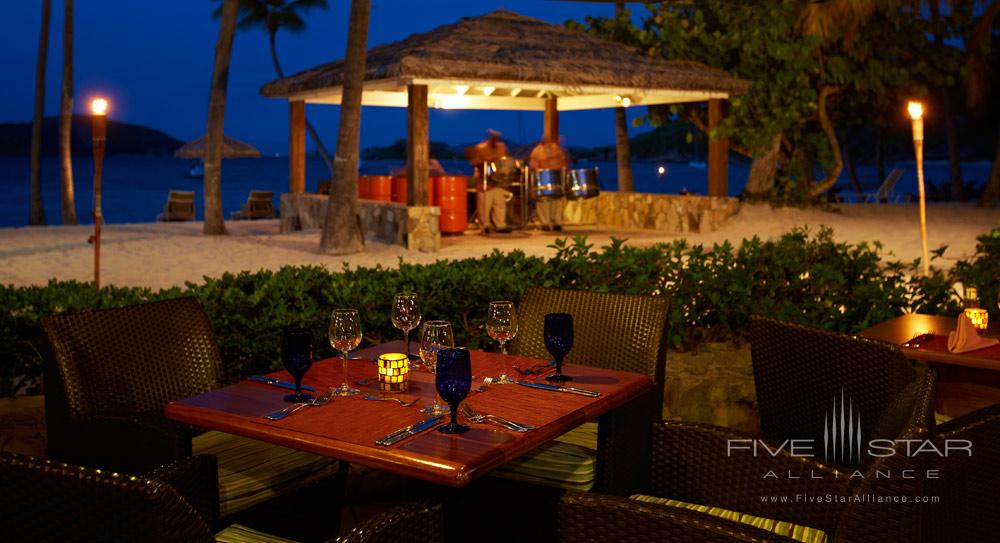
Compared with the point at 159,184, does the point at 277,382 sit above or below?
below

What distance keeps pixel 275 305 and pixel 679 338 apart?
204cm

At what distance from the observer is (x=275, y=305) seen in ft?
13.9

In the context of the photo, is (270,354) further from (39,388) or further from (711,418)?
(711,418)

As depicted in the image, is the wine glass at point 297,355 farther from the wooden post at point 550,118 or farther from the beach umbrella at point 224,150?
the beach umbrella at point 224,150

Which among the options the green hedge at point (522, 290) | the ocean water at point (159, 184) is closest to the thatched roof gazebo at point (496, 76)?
the green hedge at point (522, 290)

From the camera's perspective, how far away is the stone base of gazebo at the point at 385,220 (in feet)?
38.9

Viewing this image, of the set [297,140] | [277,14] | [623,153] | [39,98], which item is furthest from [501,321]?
[277,14]

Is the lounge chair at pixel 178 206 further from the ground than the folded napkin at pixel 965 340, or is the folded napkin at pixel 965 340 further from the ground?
the lounge chair at pixel 178 206

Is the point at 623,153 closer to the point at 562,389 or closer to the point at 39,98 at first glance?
the point at 39,98

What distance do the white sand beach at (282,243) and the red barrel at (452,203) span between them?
22 cm

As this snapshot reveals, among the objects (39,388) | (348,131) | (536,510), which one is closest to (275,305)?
(39,388)

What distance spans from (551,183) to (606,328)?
943 centimetres

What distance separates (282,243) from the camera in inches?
510

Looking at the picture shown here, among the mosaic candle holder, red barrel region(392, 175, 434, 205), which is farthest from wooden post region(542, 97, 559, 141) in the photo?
the mosaic candle holder
